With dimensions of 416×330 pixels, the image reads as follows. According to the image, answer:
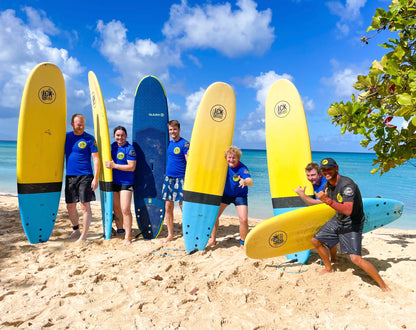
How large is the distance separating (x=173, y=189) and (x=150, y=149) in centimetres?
93

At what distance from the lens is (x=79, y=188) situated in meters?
3.71

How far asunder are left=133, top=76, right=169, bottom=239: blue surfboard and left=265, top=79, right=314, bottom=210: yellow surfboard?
1.66 metres

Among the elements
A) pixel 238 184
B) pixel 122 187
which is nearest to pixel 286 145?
pixel 238 184

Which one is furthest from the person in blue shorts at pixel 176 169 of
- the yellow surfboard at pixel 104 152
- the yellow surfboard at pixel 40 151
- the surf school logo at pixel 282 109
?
the yellow surfboard at pixel 40 151

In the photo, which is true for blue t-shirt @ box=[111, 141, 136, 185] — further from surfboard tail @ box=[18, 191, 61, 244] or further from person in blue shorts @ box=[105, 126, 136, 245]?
surfboard tail @ box=[18, 191, 61, 244]

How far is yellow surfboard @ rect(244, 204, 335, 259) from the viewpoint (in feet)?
9.32

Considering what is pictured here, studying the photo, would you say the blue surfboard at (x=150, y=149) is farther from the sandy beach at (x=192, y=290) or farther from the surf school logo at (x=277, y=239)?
the surf school logo at (x=277, y=239)

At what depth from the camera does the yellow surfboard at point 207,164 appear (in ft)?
12.0

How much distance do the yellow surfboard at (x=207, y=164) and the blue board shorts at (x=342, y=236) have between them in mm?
1396

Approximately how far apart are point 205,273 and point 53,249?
209 centimetres

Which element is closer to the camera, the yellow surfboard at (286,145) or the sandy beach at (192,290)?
the sandy beach at (192,290)

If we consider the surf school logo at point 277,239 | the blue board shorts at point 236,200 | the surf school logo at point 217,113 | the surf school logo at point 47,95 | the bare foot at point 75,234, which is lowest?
the bare foot at point 75,234

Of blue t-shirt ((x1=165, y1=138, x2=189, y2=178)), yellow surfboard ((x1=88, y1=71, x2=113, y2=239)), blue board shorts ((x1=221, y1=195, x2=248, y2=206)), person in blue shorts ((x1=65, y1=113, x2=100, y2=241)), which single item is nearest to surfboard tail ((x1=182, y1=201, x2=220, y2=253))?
blue board shorts ((x1=221, y1=195, x2=248, y2=206))

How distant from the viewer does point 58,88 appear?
416cm
